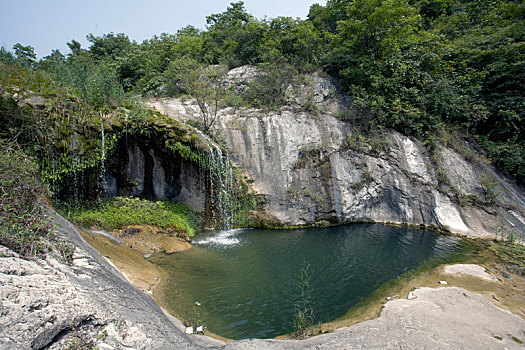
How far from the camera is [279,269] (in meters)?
7.57

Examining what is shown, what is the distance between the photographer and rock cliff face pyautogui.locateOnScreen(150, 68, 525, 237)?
38.3 feet

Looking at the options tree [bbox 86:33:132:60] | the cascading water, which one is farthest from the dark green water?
tree [bbox 86:33:132:60]

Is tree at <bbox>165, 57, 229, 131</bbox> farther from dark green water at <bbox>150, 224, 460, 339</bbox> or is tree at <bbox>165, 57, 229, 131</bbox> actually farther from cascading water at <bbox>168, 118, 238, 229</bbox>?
dark green water at <bbox>150, 224, 460, 339</bbox>

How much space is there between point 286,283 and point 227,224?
5.59m

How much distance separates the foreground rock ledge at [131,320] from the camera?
2.34 m

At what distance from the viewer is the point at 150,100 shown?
1502 centimetres

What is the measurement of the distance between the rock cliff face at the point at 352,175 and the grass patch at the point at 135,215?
12.2 ft

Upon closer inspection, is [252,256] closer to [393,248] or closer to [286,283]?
[286,283]

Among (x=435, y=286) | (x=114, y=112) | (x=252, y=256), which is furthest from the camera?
(x=114, y=112)

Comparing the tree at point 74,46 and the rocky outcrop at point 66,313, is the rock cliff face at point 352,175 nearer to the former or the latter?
the rocky outcrop at point 66,313

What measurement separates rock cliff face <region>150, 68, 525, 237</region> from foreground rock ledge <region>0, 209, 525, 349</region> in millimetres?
7103

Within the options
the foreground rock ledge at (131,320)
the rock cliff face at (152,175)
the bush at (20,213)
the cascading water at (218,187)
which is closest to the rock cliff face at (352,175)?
the cascading water at (218,187)

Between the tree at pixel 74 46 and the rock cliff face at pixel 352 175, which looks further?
the tree at pixel 74 46

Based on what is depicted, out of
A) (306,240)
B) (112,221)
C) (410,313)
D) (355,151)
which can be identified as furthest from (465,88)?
(112,221)
